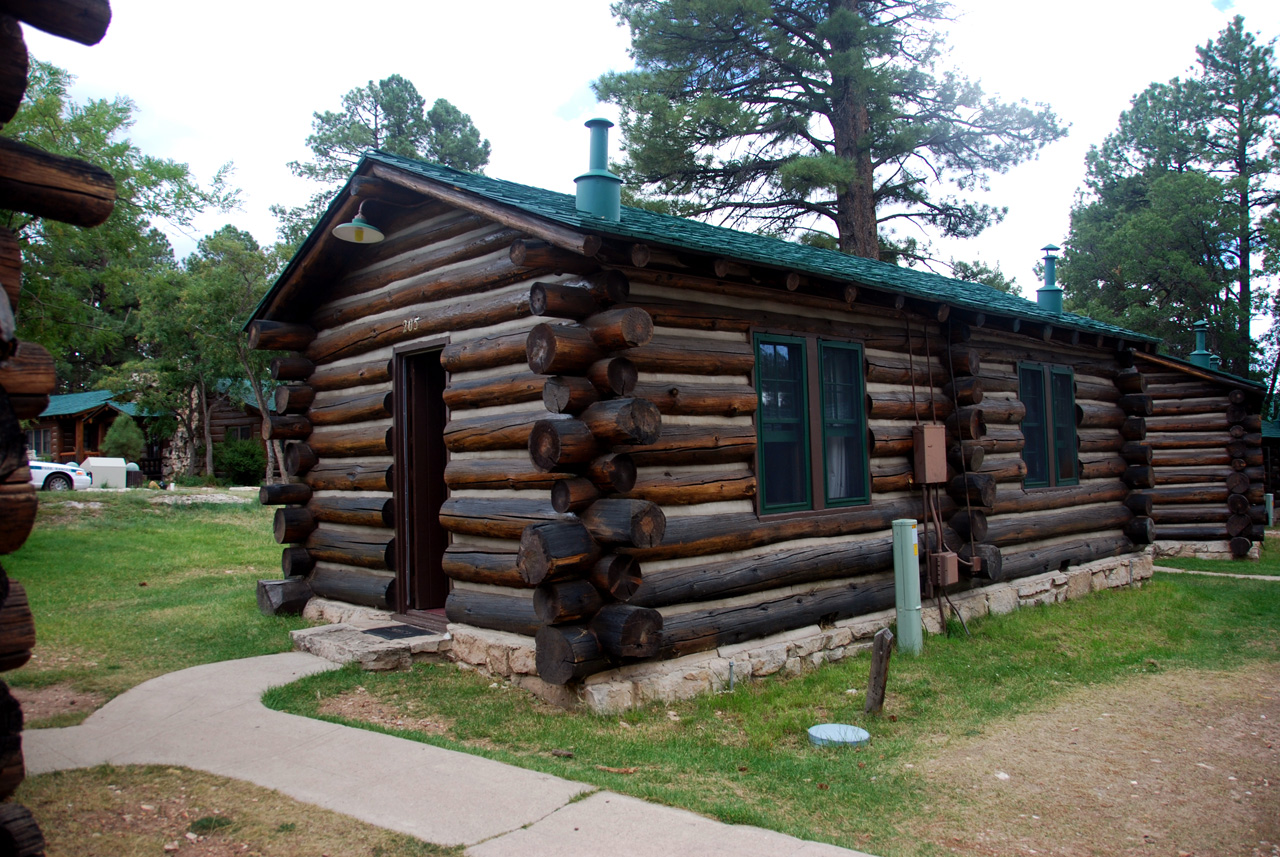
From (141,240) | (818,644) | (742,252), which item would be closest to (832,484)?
(818,644)

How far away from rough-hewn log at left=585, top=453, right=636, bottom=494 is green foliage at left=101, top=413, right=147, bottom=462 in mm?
32821

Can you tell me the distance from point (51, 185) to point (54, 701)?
5.05 meters

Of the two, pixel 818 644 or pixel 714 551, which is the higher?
pixel 714 551

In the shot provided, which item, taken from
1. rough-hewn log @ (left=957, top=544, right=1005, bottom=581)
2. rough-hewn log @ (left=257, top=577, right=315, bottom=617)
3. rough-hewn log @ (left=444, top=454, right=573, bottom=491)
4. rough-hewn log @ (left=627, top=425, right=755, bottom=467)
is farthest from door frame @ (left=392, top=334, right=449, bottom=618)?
rough-hewn log @ (left=957, top=544, right=1005, bottom=581)

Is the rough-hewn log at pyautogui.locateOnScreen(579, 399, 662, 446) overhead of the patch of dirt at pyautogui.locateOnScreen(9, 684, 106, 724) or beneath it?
overhead

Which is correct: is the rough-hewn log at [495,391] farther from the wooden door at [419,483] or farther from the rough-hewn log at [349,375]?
the rough-hewn log at [349,375]

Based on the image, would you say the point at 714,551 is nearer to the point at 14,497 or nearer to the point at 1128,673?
the point at 1128,673

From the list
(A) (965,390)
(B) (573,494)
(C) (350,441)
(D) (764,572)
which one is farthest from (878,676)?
(C) (350,441)

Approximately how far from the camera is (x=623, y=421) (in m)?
6.26

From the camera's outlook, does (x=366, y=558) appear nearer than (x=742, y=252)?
No

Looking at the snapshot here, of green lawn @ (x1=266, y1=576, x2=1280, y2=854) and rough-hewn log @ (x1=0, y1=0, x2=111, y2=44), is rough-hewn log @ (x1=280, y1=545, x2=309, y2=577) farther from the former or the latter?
rough-hewn log @ (x1=0, y1=0, x2=111, y2=44)

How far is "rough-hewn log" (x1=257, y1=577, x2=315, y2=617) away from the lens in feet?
32.8

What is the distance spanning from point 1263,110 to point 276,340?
35.5m

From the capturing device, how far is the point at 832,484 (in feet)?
29.3
